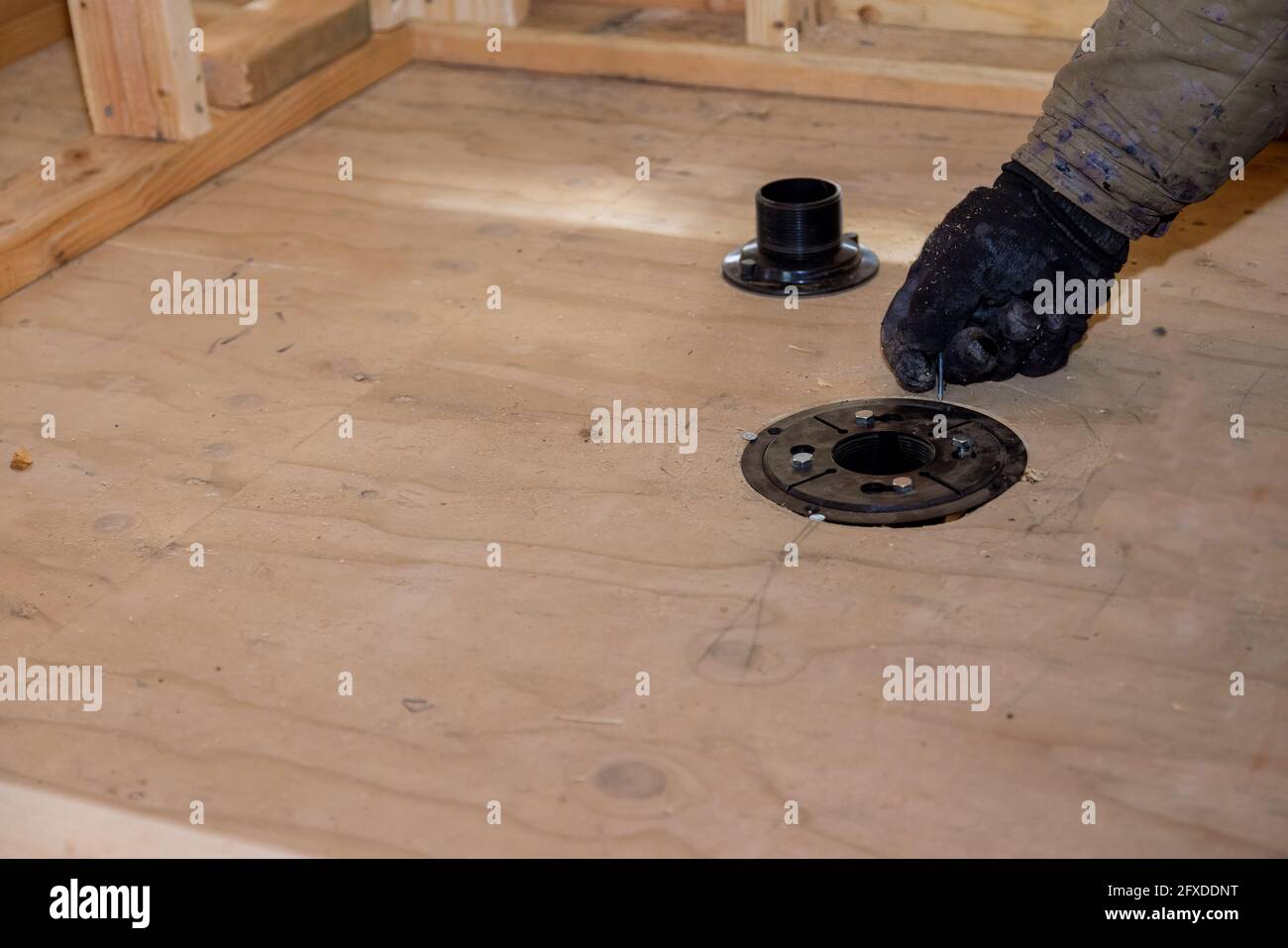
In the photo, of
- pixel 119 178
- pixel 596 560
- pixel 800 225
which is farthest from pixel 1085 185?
pixel 119 178

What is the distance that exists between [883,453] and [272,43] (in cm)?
129

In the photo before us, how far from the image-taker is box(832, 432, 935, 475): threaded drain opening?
1.53 meters

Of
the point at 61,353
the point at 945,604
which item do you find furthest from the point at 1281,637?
the point at 61,353

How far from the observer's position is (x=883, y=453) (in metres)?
1.55

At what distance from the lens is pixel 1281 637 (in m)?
1.23

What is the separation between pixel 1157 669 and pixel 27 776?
86 centimetres

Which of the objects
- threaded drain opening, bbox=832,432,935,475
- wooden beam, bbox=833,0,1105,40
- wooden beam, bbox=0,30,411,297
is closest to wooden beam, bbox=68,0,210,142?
wooden beam, bbox=0,30,411,297

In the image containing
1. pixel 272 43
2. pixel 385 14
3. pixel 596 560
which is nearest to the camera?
pixel 596 560

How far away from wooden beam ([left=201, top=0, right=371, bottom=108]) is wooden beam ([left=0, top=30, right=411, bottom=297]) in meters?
0.02

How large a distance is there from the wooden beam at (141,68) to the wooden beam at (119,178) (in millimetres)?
26

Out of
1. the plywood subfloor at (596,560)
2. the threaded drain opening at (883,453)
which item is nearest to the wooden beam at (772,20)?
the plywood subfloor at (596,560)

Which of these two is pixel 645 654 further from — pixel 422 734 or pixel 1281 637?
pixel 1281 637

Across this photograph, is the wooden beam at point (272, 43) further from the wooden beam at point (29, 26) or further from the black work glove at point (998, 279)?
the black work glove at point (998, 279)

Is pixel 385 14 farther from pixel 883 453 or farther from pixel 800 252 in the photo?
pixel 883 453
